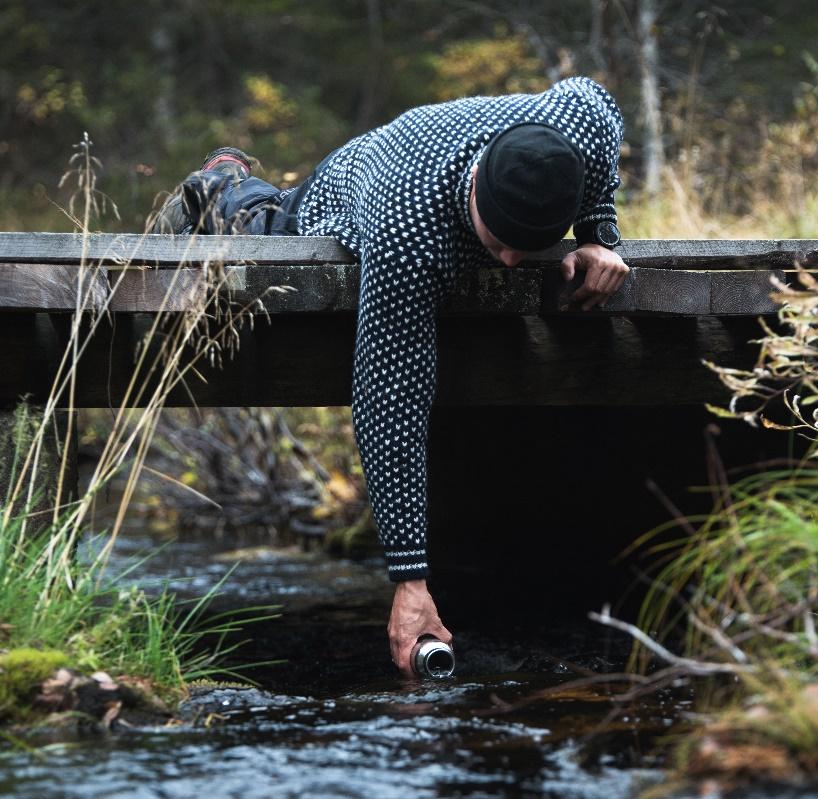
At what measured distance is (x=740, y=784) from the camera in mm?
1866

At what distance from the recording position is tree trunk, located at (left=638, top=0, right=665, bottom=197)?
23.8ft

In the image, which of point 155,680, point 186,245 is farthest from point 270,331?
point 155,680

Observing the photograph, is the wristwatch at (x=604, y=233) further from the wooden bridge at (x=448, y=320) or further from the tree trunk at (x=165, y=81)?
the tree trunk at (x=165, y=81)

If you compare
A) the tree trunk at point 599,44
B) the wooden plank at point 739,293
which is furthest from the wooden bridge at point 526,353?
the tree trunk at point 599,44

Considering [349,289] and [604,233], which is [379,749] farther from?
[604,233]

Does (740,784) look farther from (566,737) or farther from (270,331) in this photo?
(270,331)

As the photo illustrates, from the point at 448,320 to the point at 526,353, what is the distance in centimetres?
31

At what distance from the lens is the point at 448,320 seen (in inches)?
157

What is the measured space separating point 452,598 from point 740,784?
138 inches

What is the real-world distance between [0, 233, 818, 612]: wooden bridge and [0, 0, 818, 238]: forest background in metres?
4.61

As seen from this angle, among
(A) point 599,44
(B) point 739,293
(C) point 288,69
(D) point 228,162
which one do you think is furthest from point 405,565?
(C) point 288,69

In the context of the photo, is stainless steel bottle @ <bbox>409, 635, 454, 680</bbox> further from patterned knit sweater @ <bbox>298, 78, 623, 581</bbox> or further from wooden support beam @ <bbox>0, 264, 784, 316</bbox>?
wooden support beam @ <bbox>0, 264, 784, 316</bbox>

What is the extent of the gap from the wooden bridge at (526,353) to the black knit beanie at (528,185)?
1.68 feet

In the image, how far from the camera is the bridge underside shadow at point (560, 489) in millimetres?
5160
